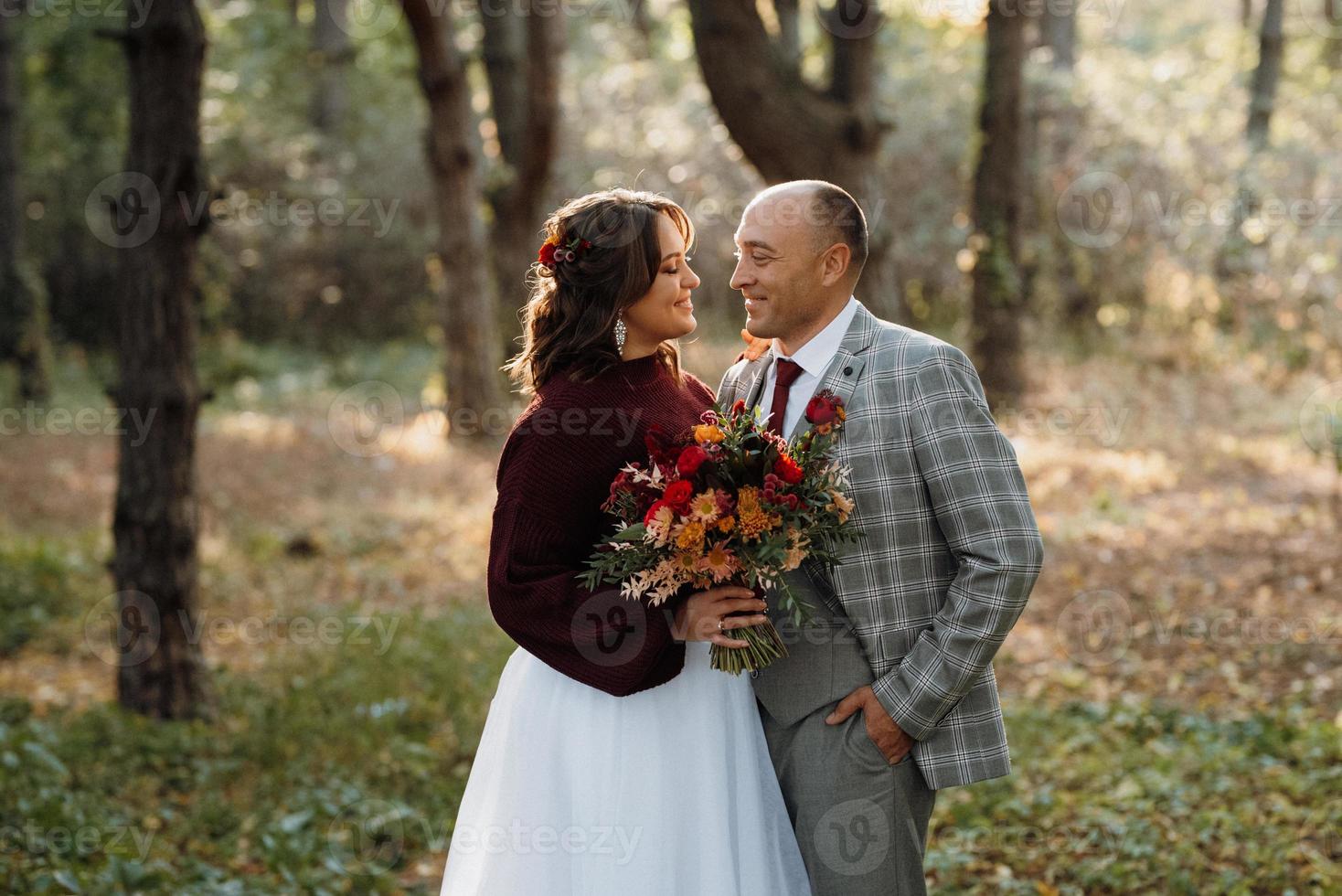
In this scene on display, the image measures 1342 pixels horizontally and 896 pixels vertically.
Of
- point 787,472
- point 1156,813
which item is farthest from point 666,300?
point 1156,813

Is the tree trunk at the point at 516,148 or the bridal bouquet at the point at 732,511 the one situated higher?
the tree trunk at the point at 516,148

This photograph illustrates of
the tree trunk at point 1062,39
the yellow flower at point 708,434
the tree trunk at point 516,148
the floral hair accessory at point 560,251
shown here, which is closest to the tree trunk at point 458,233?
the tree trunk at point 516,148

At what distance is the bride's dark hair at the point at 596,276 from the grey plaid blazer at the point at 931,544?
0.55 m

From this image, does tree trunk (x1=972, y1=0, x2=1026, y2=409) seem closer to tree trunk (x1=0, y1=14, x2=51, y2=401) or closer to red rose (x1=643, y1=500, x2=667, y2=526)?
red rose (x1=643, y1=500, x2=667, y2=526)

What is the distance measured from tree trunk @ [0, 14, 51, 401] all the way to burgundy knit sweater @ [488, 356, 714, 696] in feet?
53.7

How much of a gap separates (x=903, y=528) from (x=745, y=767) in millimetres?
734

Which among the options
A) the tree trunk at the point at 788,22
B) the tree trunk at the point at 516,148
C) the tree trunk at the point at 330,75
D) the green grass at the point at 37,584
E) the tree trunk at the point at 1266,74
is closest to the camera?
the green grass at the point at 37,584

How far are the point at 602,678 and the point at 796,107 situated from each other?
5643mm

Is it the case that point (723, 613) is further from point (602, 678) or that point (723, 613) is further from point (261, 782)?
point (261, 782)

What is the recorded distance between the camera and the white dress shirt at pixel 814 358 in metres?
3.23

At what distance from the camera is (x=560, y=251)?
3246 millimetres

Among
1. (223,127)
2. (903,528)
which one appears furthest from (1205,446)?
(223,127)

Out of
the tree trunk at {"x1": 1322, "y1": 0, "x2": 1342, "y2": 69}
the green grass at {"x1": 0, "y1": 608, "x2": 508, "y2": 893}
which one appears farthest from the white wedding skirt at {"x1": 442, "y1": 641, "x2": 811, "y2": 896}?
the tree trunk at {"x1": 1322, "y1": 0, "x2": 1342, "y2": 69}

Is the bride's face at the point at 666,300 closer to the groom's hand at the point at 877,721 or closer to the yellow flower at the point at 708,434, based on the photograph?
the yellow flower at the point at 708,434
